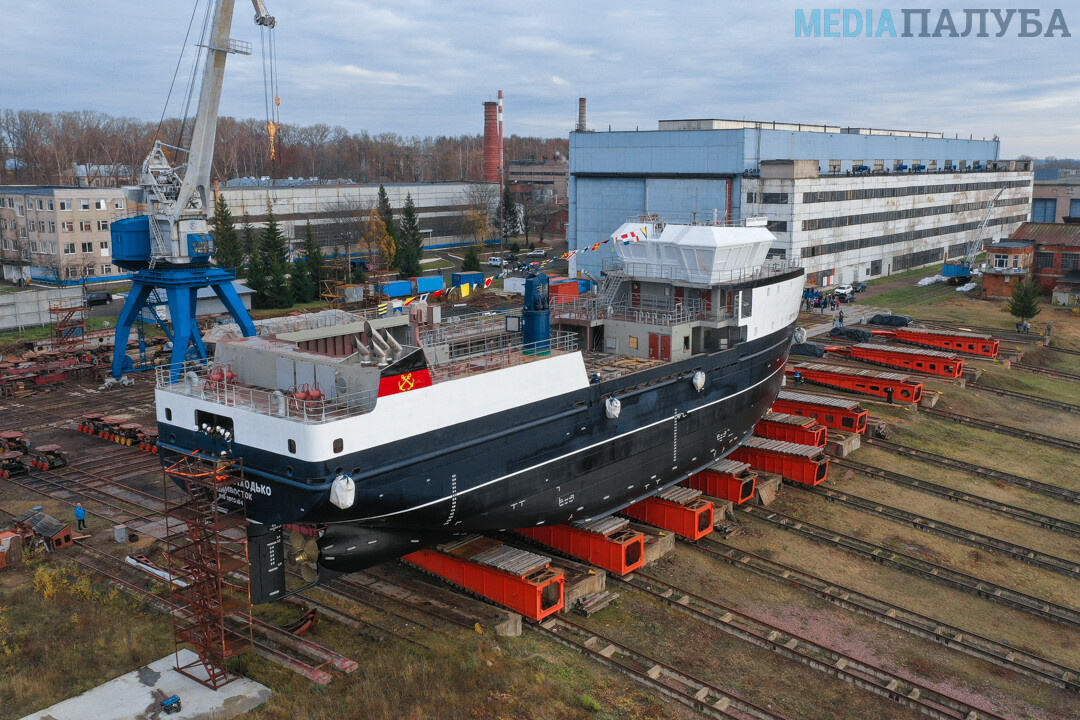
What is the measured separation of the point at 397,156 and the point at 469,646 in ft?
467

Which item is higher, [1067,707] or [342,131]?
[342,131]

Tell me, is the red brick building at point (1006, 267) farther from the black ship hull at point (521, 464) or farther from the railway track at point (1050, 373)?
the black ship hull at point (521, 464)

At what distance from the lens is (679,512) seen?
21.4 meters

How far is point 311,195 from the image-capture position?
75.6 m

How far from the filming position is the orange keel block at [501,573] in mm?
17094

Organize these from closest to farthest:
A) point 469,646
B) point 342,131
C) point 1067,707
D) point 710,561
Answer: point 1067,707
point 469,646
point 710,561
point 342,131

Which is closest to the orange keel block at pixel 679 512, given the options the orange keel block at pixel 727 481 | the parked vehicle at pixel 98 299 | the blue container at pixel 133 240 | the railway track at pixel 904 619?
the railway track at pixel 904 619

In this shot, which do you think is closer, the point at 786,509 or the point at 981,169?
the point at 786,509

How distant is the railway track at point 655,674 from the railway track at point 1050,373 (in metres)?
32.8

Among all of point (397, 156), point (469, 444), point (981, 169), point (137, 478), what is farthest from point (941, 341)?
point (397, 156)

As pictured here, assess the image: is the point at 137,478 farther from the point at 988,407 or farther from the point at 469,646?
the point at 988,407

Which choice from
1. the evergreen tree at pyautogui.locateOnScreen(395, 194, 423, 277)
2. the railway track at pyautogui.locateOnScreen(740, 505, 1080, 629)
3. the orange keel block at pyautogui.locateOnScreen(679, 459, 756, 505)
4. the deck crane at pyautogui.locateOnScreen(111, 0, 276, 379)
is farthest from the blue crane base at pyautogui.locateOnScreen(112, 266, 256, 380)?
the evergreen tree at pyautogui.locateOnScreen(395, 194, 423, 277)

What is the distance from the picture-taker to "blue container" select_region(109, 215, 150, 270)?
33.9m

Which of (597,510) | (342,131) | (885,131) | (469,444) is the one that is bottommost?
(597,510)
